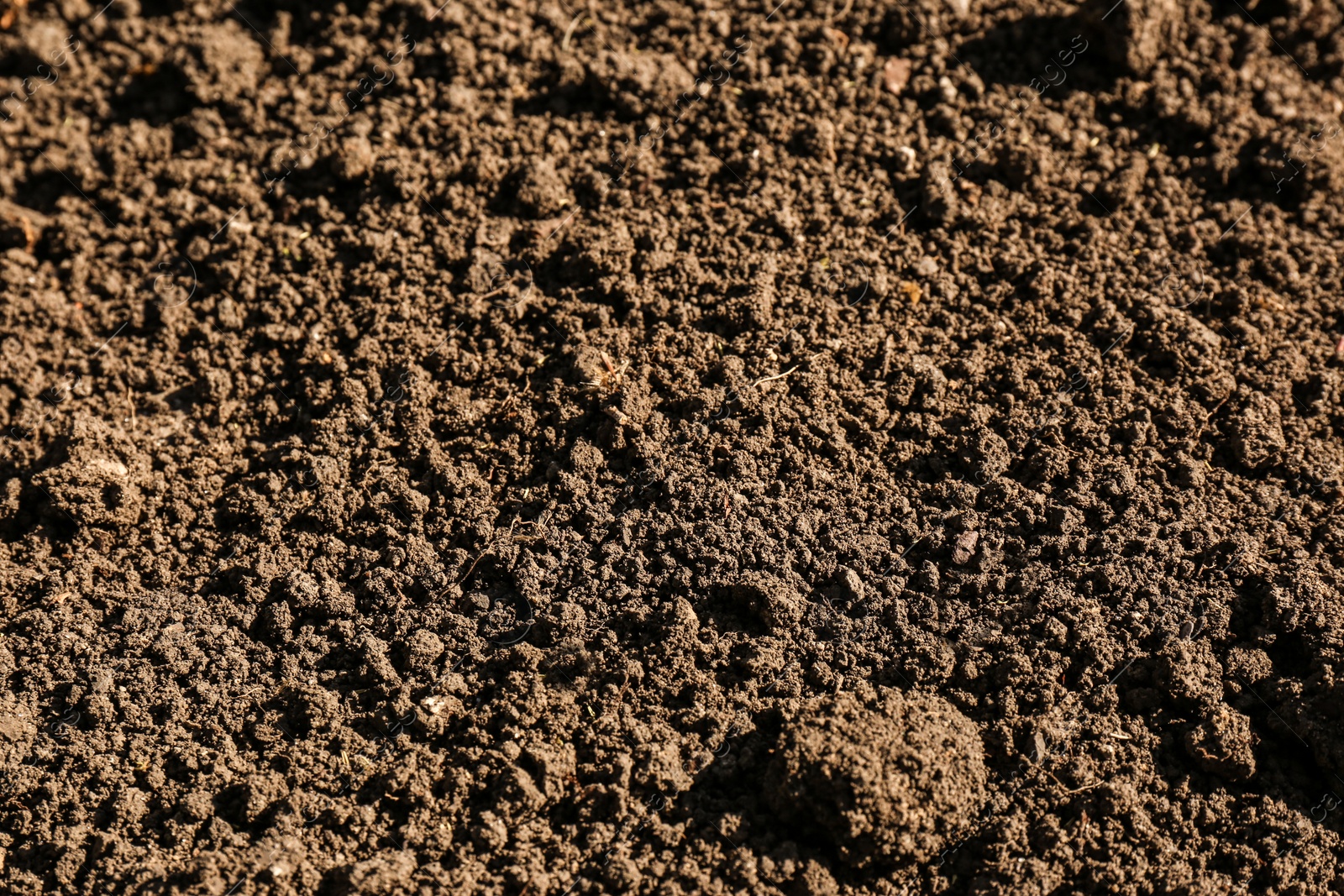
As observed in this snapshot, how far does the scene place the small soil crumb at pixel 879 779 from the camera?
7.13ft

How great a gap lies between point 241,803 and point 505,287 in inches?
64.0

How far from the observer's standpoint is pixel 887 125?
3.14m

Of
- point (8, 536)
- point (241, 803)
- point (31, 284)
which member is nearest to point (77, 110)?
point (31, 284)

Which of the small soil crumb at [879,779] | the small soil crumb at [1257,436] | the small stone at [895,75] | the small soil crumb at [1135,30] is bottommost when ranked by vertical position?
the small soil crumb at [879,779]

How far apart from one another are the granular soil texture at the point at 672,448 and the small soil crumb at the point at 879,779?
0.01 metres

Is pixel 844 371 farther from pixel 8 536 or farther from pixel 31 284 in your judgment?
pixel 31 284

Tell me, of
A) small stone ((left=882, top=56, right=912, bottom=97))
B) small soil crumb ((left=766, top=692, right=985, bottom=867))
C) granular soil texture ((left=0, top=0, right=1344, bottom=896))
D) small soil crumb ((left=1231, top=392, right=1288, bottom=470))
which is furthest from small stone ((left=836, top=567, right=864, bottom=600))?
small stone ((left=882, top=56, right=912, bottom=97))

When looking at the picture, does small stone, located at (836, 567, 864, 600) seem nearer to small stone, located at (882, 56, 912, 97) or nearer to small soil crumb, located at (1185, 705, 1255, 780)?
small soil crumb, located at (1185, 705, 1255, 780)

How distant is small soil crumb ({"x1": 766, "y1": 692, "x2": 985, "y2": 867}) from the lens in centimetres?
217

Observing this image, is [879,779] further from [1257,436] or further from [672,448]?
[1257,436]

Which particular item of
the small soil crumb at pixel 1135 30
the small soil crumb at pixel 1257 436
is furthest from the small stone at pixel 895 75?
the small soil crumb at pixel 1257 436

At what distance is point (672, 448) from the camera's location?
8.78ft

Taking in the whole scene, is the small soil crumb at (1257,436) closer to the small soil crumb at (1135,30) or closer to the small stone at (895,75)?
the small soil crumb at (1135,30)

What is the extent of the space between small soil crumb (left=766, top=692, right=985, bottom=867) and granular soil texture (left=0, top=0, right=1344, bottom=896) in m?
0.01
